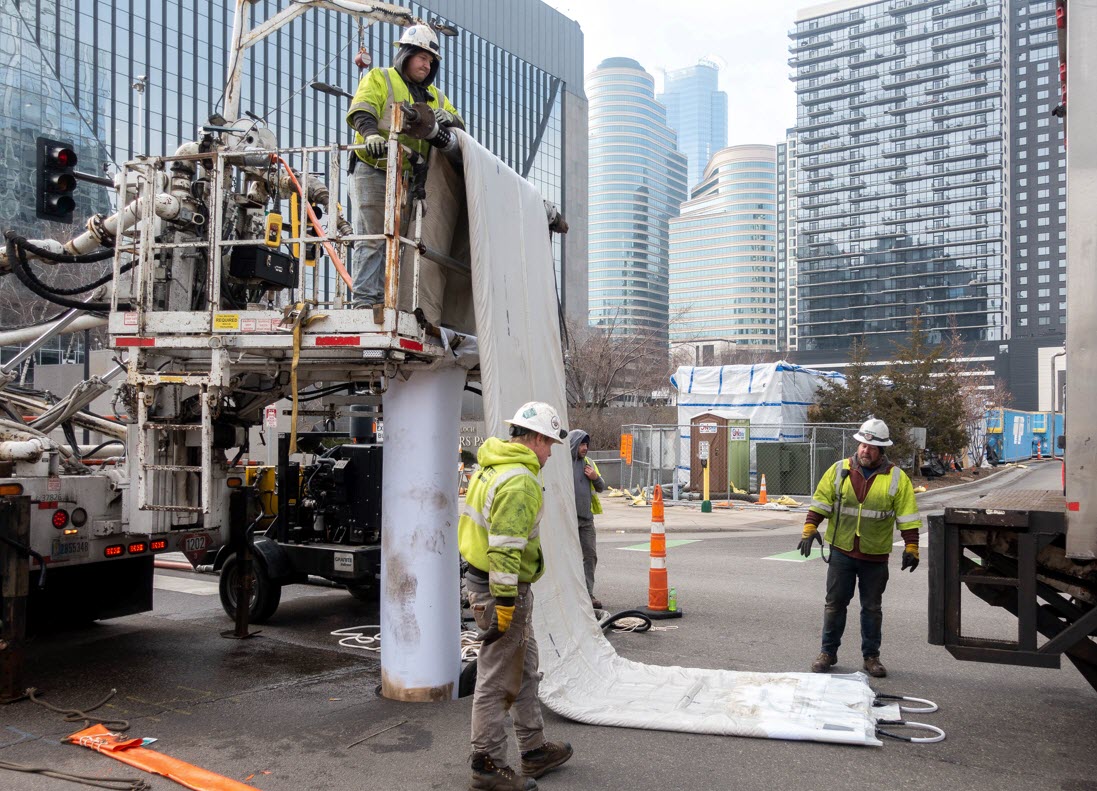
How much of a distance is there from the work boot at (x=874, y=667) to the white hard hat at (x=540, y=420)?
361 centimetres

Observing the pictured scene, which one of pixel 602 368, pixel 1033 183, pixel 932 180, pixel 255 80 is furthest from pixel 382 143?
pixel 1033 183

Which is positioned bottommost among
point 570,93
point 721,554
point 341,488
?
point 721,554

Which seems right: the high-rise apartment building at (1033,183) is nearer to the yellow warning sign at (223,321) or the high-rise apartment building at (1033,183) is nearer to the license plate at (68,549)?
the yellow warning sign at (223,321)

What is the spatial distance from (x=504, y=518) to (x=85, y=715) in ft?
11.0

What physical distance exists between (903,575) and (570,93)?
231ft

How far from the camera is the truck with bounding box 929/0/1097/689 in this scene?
4324mm

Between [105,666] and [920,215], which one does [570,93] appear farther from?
[920,215]

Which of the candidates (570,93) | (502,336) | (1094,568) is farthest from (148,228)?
(570,93)

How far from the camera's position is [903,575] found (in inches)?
471

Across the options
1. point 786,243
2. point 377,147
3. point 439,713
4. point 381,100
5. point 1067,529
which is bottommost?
point 439,713

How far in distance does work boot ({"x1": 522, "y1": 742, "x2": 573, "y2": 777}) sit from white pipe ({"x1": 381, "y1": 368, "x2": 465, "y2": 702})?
1.46 meters

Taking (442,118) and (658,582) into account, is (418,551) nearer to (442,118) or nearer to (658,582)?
(442,118)

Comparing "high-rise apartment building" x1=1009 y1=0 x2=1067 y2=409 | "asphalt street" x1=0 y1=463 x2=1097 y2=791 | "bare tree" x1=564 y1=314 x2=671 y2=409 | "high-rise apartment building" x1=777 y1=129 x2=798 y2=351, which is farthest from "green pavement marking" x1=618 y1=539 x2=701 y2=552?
"high-rise apartment building" x1=777 y1=129 x2=798 y2=351

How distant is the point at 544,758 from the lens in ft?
15.8
